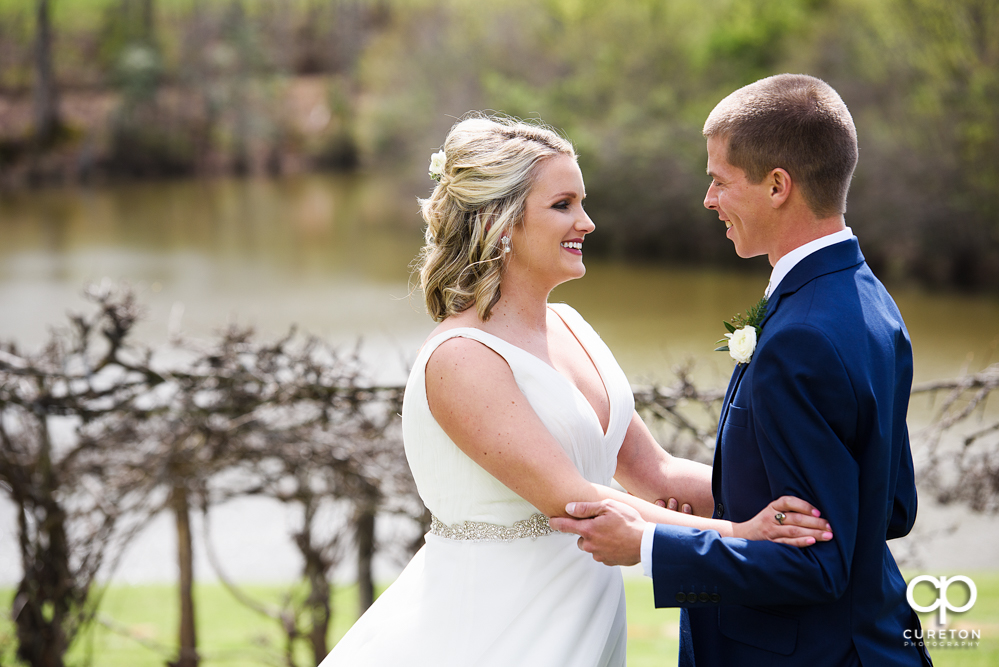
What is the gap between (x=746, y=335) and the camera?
1.91m

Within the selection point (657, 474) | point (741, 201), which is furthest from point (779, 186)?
point (657, 474)

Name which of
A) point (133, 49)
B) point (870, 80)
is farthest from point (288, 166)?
point (870, 80)

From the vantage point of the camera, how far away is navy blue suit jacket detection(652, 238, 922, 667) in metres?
1.74

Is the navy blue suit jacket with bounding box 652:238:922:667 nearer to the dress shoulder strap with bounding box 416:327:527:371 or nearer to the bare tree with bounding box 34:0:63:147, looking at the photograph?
the dress shoulder strap with bounding box 416:327:527:371

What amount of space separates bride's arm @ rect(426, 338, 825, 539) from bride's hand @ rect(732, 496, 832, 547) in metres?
0.16

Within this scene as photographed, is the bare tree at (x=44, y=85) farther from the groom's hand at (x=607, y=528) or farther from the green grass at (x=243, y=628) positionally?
the groom's hand at (x=607, y=528)

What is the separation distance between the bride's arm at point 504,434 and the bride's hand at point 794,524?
6.4 inches

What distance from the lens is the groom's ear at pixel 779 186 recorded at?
185 centimetres

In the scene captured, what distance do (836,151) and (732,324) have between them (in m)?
0.49

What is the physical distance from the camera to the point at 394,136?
3275cm

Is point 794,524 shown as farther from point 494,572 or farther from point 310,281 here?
point 310,281

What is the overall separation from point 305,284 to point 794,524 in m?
19.7

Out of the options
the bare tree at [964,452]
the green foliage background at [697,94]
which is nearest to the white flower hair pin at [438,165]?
the bare tree at [964,452]

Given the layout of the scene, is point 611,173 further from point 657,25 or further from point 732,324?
point 732,324
